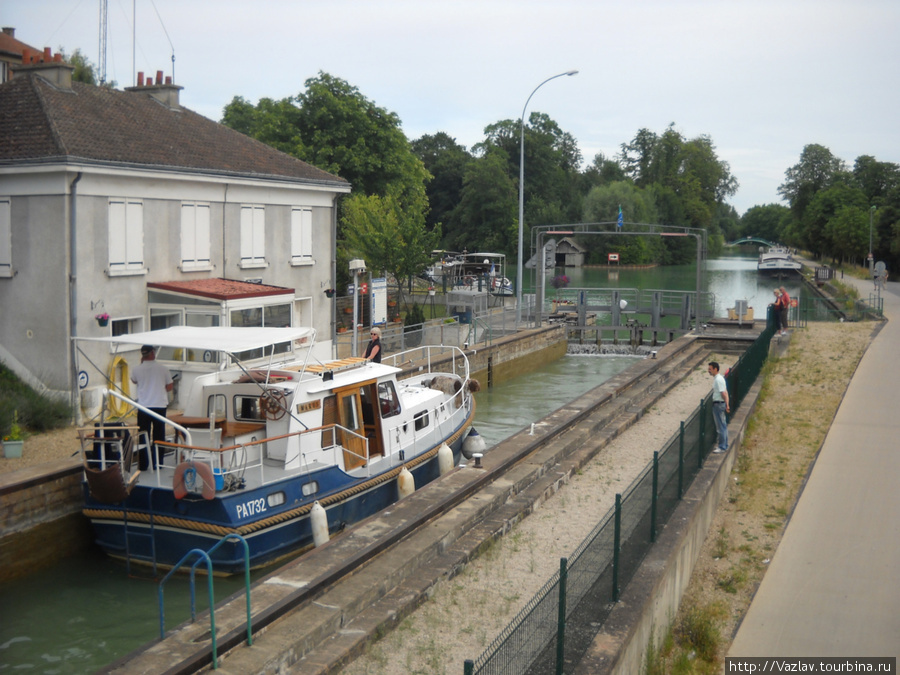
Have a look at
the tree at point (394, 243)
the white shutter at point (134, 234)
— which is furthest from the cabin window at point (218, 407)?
the tree at point (394, 243)

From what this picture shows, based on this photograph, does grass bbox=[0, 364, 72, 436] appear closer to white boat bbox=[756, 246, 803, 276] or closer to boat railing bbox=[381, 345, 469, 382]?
boat railing bbox=[381, 345, 469, 382]

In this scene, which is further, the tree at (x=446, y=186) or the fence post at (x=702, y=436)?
the tree at (x=446, y=186)

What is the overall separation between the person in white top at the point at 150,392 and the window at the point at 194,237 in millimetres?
8397

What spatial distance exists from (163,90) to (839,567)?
873 inches

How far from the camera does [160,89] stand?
83.6ft

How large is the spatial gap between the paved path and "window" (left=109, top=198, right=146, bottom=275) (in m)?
14.3

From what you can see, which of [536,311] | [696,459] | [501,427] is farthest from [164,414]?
[536,311]

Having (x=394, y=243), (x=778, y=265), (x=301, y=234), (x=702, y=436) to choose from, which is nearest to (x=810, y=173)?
(x=778, y=265)

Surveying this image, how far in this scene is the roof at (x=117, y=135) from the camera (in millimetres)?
18234

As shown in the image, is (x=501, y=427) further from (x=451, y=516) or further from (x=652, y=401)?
(x=451, y=516)

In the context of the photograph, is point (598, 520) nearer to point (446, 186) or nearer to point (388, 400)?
point (388, 400)

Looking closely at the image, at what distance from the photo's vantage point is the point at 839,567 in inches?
414

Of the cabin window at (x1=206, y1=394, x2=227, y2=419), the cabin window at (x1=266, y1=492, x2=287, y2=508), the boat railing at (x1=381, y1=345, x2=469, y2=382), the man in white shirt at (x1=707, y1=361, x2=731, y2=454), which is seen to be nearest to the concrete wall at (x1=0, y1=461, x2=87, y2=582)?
the cabin window at (x1=206, y1=394, x2=227, y2=419)

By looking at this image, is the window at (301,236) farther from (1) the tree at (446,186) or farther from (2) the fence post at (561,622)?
(1) the tree at (446,186)
